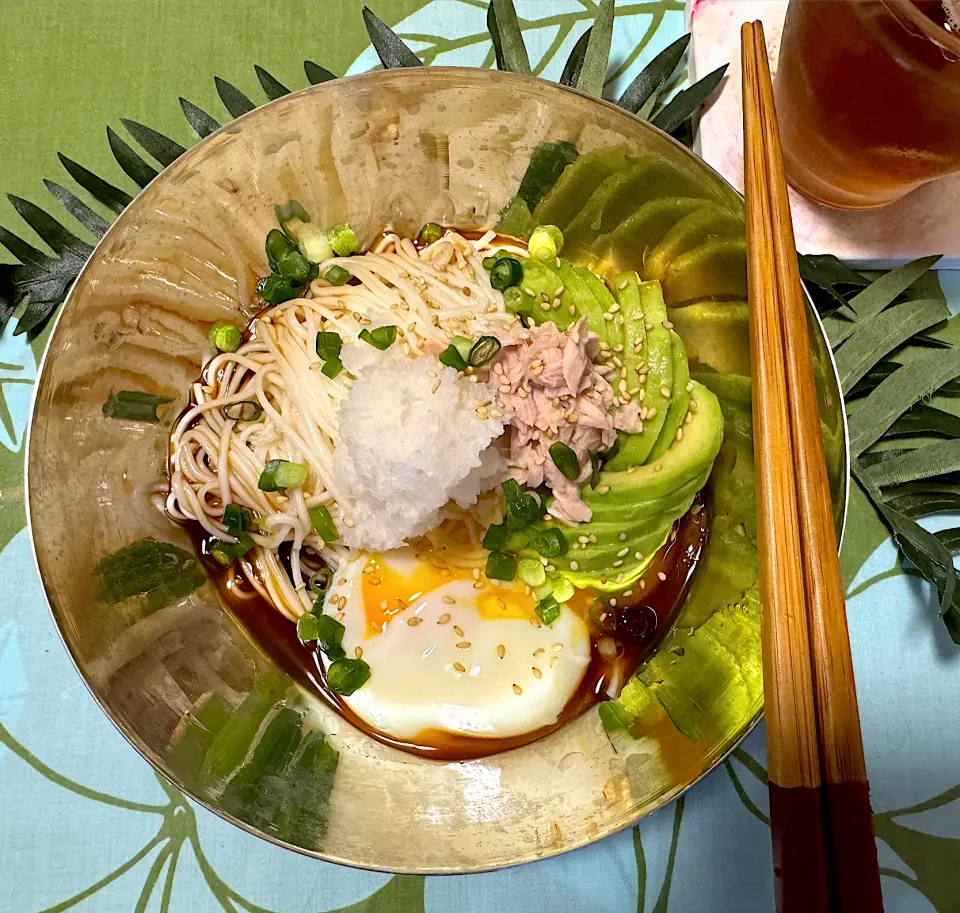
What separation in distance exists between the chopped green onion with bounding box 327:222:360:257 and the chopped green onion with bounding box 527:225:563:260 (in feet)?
1.60

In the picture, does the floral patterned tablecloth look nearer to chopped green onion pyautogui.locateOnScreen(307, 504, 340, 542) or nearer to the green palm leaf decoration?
the green palm leaf decoration

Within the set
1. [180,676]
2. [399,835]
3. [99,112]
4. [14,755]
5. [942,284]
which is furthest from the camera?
[99,112]

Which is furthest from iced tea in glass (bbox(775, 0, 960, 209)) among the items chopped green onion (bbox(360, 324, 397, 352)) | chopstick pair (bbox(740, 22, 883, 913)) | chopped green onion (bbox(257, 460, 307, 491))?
chopped green onion (bbox(257, 460, 307, 491))

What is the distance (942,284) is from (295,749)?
80.1 inches

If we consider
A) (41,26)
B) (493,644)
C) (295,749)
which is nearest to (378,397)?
(493,644)

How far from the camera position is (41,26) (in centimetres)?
210

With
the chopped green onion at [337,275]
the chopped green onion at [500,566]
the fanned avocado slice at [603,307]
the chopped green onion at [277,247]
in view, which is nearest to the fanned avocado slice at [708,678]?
the chopped green onion at [500,566]

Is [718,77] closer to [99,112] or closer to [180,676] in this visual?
[99,112]

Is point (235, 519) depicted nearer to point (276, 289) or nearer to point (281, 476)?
point (281, 476)

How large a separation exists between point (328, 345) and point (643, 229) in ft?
2.69

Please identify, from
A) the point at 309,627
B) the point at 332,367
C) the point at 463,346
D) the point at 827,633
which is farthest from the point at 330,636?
the point at 827,633

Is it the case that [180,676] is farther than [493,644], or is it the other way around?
[493,644]

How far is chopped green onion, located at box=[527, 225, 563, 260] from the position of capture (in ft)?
6.06

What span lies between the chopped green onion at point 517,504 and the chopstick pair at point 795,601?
554 millimetres
